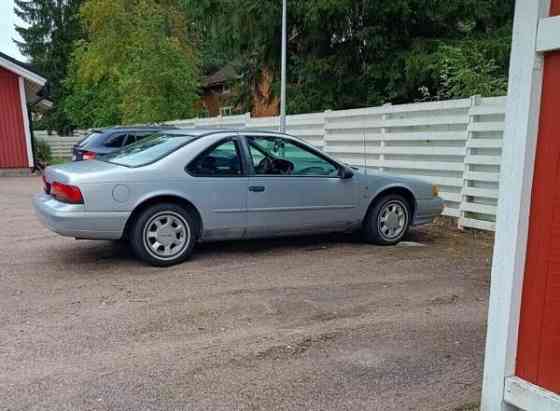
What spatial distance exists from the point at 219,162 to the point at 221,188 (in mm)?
352

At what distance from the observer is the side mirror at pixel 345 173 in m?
7.17

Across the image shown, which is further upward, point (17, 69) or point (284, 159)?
point (17, 69)

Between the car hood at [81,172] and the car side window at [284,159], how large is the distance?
5.59ft

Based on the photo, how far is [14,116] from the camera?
19.7m

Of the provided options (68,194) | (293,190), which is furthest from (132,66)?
(68,194)

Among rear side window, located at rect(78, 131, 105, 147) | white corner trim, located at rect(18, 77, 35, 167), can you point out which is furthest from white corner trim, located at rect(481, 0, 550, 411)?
white corner trim, located at rect(18, 77, 35, 167)

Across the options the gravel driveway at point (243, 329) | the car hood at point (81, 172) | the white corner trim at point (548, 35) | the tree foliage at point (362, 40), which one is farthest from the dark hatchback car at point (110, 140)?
the white corner trim at point (548, 35)

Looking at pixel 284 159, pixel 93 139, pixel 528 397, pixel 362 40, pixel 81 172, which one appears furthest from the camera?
pixel 362 40

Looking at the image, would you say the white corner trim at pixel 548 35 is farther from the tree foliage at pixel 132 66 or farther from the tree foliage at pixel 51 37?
the tree foliage at pixel 51 37

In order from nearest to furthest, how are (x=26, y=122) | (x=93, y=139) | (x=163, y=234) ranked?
(x=163, y=234) → (x=93, y=139) → (x=26, y=122)

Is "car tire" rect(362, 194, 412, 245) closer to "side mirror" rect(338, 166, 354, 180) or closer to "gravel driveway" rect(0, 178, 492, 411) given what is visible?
"gravel driveway" rect(0, 178, 492, 411)

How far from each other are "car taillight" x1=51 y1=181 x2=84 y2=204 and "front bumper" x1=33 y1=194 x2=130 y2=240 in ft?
0.15

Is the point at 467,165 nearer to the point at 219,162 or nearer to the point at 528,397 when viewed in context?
the point at 219,162

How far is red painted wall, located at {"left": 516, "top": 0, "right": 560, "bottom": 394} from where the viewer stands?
2.54m
